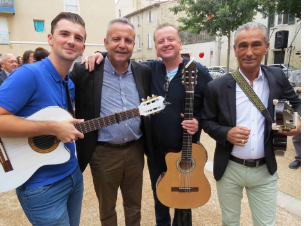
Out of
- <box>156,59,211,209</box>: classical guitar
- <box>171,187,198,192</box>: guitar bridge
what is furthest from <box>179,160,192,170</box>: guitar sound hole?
<box>171,187,198,192</box>: guitar bridge

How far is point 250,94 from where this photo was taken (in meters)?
1.81

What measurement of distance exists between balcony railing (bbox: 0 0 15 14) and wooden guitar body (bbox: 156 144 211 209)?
18040 mm

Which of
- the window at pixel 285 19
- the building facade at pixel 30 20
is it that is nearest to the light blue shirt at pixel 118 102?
the building facade at pixel 30 20

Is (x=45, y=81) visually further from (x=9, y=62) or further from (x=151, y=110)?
(x=9, y=62)

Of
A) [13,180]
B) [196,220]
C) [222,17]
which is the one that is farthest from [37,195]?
[222,17]

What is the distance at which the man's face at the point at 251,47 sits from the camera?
1.72 meters

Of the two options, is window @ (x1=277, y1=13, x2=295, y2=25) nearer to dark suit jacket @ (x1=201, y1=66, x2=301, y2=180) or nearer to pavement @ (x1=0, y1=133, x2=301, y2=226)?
pavement @ (x1=0, y1=133, x2=301, y2=226)

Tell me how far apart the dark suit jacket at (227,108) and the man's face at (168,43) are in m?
0.57

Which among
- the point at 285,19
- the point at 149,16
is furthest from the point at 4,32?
the point at 285,19

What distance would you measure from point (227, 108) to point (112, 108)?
105 cm

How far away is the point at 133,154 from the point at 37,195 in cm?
94

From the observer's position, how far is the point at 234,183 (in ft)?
6.24

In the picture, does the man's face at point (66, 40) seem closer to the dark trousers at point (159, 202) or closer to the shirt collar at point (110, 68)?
the shirt collar at point (110, 68)

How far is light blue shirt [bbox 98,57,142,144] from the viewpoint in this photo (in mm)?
2057
